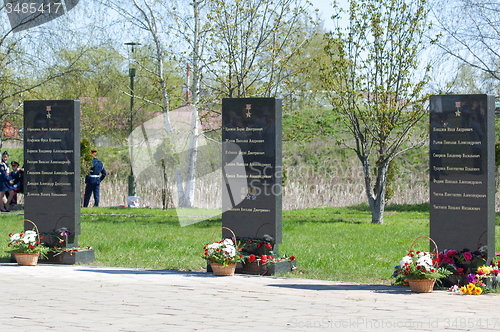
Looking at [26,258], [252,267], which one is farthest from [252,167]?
[26,258]

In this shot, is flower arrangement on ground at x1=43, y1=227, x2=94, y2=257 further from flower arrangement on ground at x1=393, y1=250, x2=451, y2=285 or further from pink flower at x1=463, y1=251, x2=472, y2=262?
pink flower at x1=463, y1=251, x2=472, y2=262

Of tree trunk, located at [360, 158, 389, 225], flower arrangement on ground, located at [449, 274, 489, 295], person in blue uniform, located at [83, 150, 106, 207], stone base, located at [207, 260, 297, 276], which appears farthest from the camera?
person in blue uniform, located at [83, 150, 106, 207]

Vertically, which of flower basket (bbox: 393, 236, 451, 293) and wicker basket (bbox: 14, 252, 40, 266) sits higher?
flower basket (bbox: 393, 236, 451, 293)

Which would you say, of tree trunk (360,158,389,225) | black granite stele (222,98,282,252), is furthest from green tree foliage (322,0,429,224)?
black granite stele (222,98,282,252)

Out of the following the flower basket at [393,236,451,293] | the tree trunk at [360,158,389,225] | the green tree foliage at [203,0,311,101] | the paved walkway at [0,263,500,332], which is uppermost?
the green tree foliage at [203,0,311,101]

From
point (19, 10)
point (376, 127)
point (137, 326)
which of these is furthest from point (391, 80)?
point (137, 326)

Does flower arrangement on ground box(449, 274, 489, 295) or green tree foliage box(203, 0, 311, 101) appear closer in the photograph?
flower arrangement on ground box(449, 274, 489, 295)

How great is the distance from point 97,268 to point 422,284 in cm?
554

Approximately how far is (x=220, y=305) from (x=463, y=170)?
3.93m

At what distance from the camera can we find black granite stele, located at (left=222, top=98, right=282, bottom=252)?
9414mm

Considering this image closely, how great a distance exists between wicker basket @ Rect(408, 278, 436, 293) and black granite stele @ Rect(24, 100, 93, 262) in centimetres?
608

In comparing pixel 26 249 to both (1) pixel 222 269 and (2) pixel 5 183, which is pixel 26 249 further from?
(2) pixel 5 183

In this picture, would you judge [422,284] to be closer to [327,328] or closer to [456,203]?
[456,203]

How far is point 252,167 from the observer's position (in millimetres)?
9516
